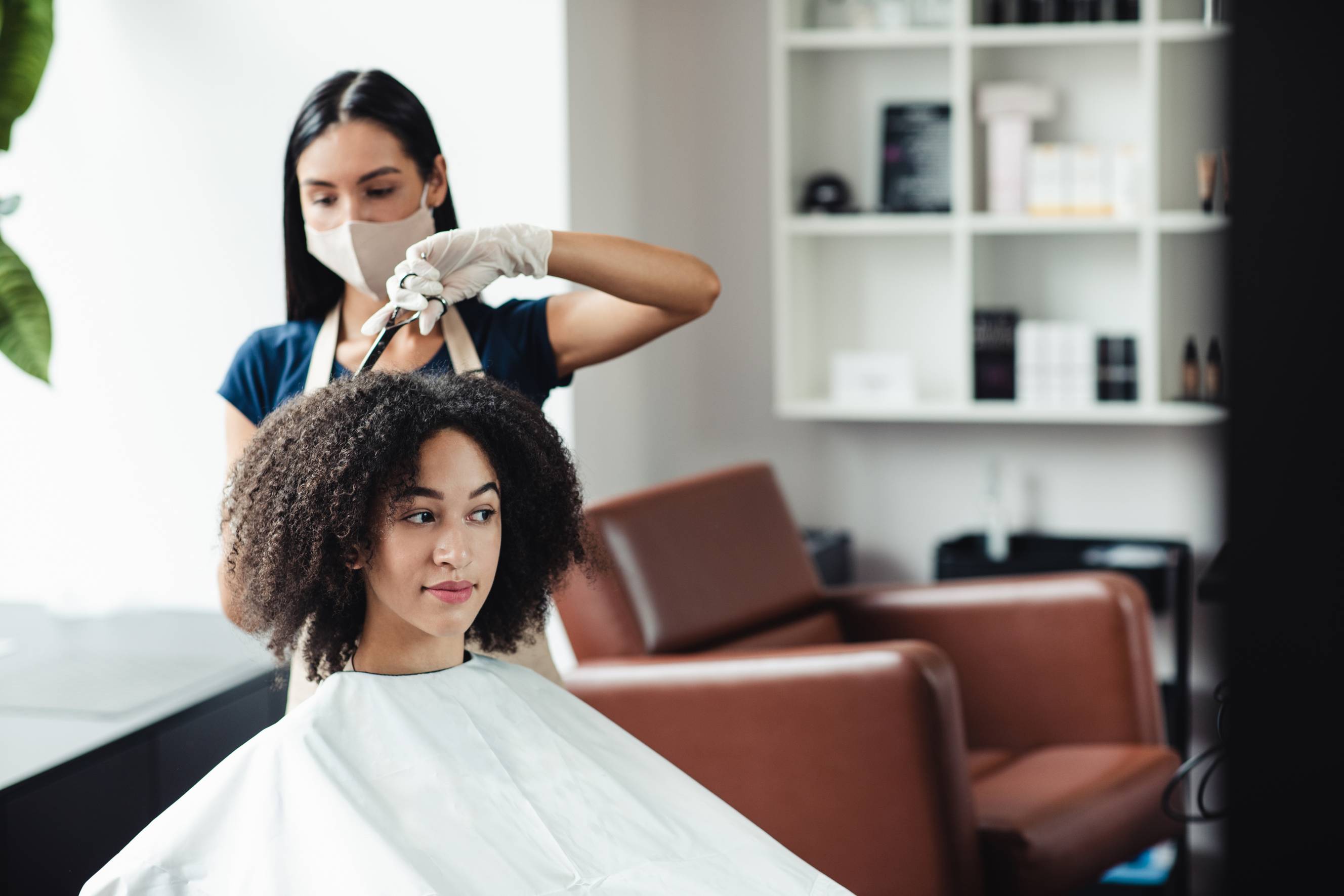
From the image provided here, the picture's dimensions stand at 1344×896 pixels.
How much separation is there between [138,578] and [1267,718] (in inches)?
113

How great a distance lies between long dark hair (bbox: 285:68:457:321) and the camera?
4.65 feet

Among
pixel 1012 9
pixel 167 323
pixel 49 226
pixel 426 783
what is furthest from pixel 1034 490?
pixel 426 783

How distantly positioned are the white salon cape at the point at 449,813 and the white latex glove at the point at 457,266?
0.35 meters

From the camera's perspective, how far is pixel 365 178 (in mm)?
1416

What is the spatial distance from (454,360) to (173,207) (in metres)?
1.63

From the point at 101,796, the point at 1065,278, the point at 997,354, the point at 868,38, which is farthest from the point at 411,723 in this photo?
the point at 1065,278

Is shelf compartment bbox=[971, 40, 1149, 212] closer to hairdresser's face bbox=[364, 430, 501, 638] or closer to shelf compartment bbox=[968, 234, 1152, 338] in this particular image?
shelf compartment bbox=[968, 234, 1152, 338]

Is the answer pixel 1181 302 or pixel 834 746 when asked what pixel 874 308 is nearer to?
pixel 1181 302

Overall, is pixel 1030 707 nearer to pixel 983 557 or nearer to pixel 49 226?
pixel 983 557

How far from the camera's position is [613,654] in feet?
8.14

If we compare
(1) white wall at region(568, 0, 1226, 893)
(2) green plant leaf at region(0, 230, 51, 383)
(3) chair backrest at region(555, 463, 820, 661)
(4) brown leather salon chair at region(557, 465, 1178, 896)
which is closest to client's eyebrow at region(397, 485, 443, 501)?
(4) brown leather salon chair at region(557, 465, 1178, 896)

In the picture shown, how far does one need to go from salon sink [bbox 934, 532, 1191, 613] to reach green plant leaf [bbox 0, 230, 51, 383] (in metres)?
2.25

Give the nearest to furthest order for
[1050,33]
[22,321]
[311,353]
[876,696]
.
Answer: [311,353] < [876,696] < [22,321] < [1050,33]

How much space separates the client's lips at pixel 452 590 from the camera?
3.90ft
